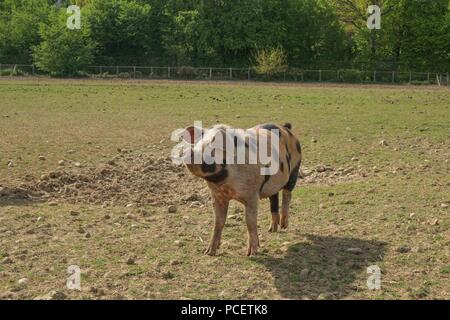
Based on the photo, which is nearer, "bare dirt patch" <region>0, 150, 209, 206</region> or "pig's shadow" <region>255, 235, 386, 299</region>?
"pig's shadow" <region>255, 235, 386, 299</region>

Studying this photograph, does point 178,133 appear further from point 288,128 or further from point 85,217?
point 85,217

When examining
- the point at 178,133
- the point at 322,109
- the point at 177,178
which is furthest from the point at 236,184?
the point at 322,109

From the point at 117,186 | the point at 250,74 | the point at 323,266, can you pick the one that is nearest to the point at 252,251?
the point at 323,266

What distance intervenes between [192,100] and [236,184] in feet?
72.4

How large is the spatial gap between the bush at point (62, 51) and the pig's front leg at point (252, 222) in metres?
46.4

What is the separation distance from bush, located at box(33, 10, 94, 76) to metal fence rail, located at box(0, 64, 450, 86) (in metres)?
1.21

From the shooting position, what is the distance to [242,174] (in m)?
6.88

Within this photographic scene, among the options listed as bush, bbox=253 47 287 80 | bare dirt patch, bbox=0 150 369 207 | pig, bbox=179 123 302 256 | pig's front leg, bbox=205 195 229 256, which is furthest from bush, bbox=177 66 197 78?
pig's front leg, bbox=205 195 229 256

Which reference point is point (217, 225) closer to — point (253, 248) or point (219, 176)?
point (253, 248)

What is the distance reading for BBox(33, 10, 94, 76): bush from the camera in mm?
51156

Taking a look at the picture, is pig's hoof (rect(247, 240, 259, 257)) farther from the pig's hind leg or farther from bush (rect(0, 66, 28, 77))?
bush (rect(0, 66, 28, 77))

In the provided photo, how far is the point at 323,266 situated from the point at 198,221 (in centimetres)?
256

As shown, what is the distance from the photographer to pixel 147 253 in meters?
7.38

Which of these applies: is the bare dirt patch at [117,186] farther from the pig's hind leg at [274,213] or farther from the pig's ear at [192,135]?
the pig's ear at [192,135]
